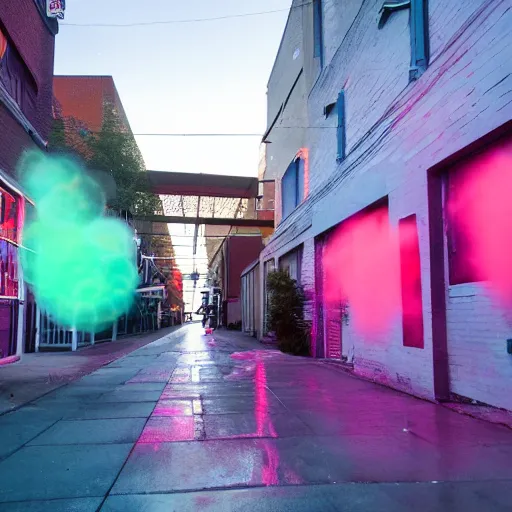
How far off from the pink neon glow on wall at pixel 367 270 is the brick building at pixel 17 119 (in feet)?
18.2

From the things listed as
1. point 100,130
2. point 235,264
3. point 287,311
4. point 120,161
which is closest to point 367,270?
point 287,311

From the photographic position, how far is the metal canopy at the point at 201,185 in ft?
77.5

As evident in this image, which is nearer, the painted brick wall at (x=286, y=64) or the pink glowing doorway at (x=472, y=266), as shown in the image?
the pink glowing doorway at (x=472, y=266)

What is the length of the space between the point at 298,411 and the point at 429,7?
5351 millimetres

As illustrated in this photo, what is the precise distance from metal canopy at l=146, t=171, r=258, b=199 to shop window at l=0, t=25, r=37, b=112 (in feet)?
40.4

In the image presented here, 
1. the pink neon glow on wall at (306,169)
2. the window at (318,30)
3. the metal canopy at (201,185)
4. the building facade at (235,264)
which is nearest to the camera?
the window at (318,30)

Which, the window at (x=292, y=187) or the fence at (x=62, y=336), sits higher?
the window at (x=292, y=187)

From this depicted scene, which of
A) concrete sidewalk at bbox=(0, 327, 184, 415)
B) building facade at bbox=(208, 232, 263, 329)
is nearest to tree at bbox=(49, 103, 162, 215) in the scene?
concrete sidewalk at bbox=(0, 327, 184, 415)

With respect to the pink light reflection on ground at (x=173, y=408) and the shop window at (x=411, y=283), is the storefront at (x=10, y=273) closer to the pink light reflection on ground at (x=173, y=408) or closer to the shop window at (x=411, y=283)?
the pink light reflection on ground at (x=173, y=408)

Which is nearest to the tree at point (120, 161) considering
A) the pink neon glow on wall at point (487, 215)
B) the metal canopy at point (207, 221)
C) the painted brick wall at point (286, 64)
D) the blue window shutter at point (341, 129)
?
the metal canopy at point (207, 221)

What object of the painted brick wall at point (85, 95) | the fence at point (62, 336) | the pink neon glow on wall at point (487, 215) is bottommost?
the fence at point (62, 336)

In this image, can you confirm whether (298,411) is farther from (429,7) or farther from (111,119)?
(111,119)

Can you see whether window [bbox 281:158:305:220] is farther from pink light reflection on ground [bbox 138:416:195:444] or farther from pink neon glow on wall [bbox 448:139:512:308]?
pink light reflection on ground [bbox 138:416:195:444]

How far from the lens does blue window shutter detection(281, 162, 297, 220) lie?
14674 mm
